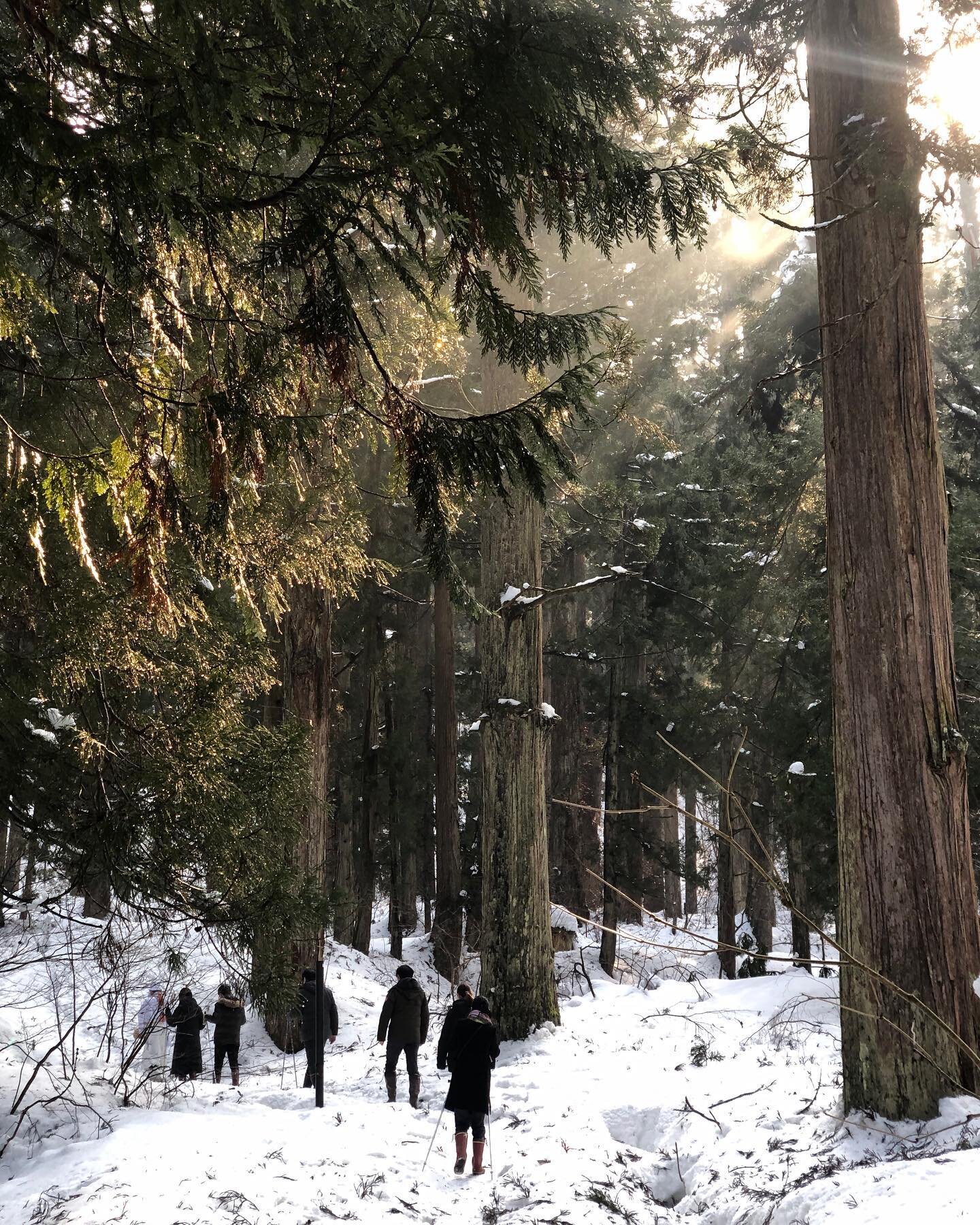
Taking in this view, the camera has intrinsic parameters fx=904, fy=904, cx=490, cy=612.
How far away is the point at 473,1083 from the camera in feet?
24.2

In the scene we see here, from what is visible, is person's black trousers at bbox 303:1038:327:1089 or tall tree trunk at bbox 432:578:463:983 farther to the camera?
tall tree trunk at bbox 432:578:463:983

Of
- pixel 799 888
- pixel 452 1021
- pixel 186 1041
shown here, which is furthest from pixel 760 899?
pixel 452 1021

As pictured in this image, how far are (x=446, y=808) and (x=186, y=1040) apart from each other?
7.81 metres

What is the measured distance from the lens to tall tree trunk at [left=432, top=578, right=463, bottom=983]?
57.3ft

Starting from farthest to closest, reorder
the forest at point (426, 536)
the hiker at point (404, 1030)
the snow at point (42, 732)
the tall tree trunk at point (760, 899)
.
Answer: the tall tree trunk at point (760, 899)
the hiker at point (404, 1030)
the snow at point (42, 732)
the forest at point (426, 536)

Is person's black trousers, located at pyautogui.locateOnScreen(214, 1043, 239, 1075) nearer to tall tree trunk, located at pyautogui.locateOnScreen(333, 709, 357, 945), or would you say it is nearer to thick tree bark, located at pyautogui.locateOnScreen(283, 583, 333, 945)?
thick tree bark, located at pyautogui.locateOnScreen(283, 583, 333, 945)

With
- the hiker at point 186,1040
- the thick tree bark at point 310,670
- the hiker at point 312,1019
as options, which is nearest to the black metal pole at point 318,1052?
the hiker at point 312,1019

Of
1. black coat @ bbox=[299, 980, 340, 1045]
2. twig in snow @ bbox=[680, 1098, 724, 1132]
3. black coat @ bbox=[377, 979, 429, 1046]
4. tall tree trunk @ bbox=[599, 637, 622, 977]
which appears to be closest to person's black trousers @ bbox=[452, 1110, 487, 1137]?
twig in snow @ bbox=[680, 1098, 724, 1132]

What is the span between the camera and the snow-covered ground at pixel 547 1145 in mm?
5242

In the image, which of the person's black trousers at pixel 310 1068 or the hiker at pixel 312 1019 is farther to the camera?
the hiker at pixel 312 1019

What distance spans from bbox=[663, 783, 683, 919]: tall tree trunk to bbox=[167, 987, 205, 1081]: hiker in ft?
35.2

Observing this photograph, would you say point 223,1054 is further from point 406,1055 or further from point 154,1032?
point 406,1055

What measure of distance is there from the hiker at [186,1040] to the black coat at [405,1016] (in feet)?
8.83

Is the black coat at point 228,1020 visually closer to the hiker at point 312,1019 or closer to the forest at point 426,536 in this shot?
the forest at point 426,536
